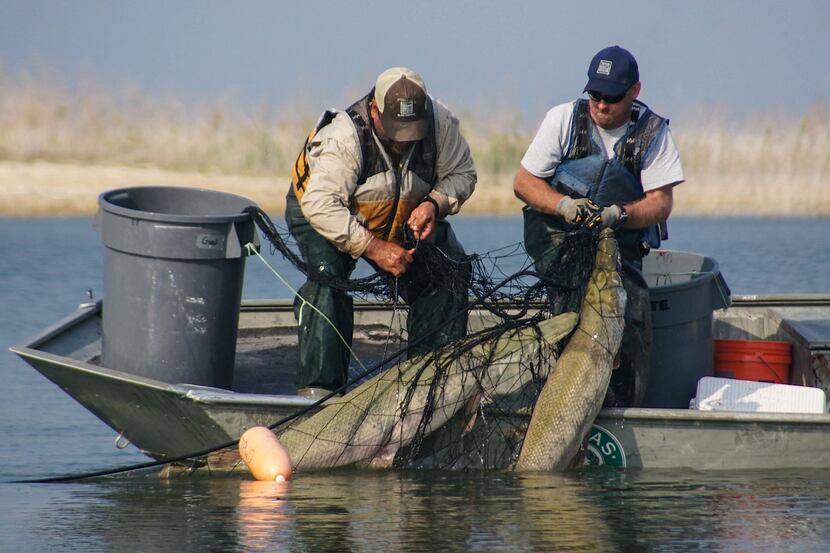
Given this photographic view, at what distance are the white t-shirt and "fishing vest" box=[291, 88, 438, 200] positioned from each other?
0.55 metres

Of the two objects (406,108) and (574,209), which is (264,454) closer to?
(406,108)

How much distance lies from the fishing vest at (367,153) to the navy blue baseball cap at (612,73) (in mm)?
907

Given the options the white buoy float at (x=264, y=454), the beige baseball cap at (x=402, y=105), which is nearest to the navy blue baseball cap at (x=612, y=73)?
the beige baseball cap at (x=402, y=105)

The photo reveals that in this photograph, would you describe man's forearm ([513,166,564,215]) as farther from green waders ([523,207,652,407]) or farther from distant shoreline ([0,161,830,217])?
distant shoreline ([0,161,830,217])

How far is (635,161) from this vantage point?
25.7 ft

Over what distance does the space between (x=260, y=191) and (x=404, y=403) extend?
72.9 ft

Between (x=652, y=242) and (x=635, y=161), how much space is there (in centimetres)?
52

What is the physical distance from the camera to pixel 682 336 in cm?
818

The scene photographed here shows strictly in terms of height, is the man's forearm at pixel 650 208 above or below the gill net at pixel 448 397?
above

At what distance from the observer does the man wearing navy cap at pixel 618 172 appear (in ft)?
25.5

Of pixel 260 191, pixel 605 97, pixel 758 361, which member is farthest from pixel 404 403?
pixel 260 191

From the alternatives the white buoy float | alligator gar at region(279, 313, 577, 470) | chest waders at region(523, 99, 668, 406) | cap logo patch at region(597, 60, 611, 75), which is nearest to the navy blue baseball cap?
cap logo patch at region(597, 60, 611, 75)

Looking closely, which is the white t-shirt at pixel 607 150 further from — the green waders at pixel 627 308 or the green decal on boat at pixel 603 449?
the green decal on boat at pixel 603 449

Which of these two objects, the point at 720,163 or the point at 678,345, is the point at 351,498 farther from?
the point at 720,163
